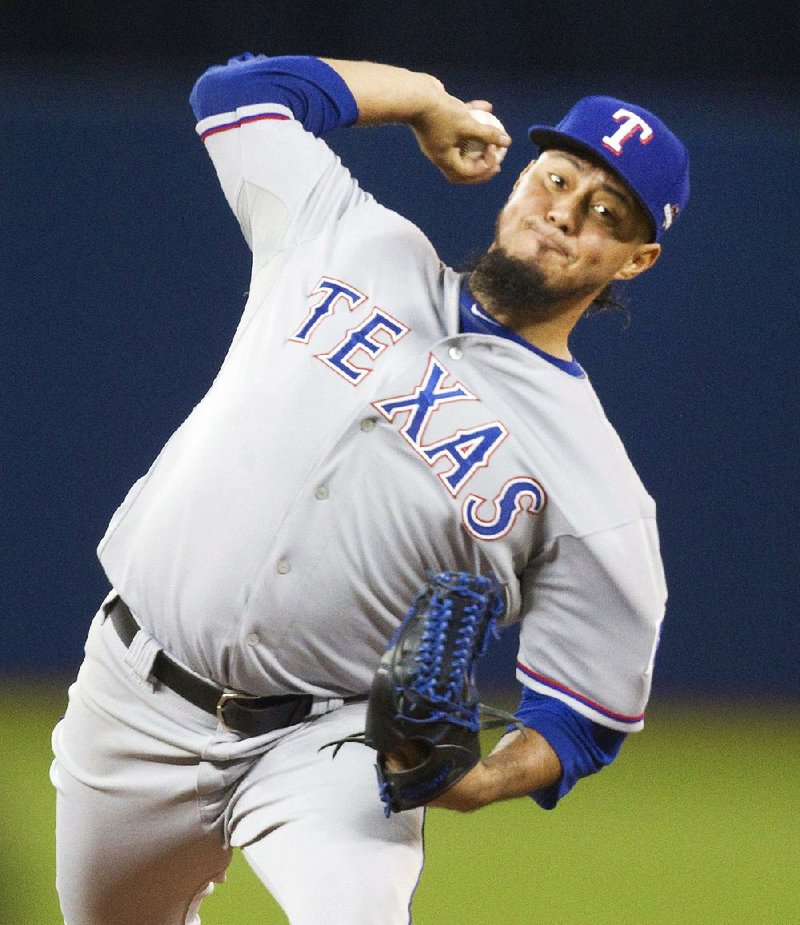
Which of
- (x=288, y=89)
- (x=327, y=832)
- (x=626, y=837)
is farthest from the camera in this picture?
(x=626, y=837)

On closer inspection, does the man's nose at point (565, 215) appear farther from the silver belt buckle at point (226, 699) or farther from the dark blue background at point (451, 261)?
the dark blue background at point (451, 261)

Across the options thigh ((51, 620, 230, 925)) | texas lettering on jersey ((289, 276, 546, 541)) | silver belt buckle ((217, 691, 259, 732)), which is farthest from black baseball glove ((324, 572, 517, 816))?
thigh ((51, 620, 230, 925))

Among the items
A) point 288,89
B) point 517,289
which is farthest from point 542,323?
point 288,89

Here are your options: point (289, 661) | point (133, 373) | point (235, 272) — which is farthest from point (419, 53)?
point (289, 661)

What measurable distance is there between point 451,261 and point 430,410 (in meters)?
3.60

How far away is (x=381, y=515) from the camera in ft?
9.11

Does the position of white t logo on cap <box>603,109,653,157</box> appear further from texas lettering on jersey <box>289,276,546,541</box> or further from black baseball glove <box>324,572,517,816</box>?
black baseball glove <box>324,572,517,816</box>

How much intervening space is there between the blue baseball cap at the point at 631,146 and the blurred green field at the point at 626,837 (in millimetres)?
2244

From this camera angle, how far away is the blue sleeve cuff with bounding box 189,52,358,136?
120 inches

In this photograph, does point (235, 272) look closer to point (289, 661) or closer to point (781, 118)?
point (781, 118)

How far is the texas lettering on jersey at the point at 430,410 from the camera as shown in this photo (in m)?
2.76

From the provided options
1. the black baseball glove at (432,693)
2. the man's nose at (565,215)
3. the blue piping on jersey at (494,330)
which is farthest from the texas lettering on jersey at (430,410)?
the man's nose at (565,215)

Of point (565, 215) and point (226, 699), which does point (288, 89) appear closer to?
point (565, 215)

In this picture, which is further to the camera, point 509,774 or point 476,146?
point 476,146
